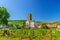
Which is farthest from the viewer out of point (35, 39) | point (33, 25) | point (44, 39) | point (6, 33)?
point (33, 25)

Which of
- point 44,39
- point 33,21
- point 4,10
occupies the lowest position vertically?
point 44,39

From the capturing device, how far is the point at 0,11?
6575 centimetres

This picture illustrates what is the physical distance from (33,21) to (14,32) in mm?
25337

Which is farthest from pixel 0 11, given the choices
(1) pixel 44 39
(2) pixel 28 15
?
(1) pixel 44 39

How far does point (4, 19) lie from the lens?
62719 mm

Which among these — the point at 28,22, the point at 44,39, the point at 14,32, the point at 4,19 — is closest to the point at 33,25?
the point at 28,22

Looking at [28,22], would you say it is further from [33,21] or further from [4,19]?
[4,19]

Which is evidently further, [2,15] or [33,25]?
[2,15]

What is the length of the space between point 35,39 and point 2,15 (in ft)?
144

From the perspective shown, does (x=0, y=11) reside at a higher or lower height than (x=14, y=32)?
higher

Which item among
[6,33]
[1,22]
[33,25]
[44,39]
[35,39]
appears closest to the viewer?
[35,39]

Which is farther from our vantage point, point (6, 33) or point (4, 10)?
point (4, 10)

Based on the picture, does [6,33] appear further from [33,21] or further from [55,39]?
[33,21]

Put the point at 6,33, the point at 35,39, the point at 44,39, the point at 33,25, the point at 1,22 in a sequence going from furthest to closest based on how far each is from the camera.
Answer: the point at 1,22 → the point at 33,25 → the point at 6,33 → the point at 44,39 → the point at 35,39
